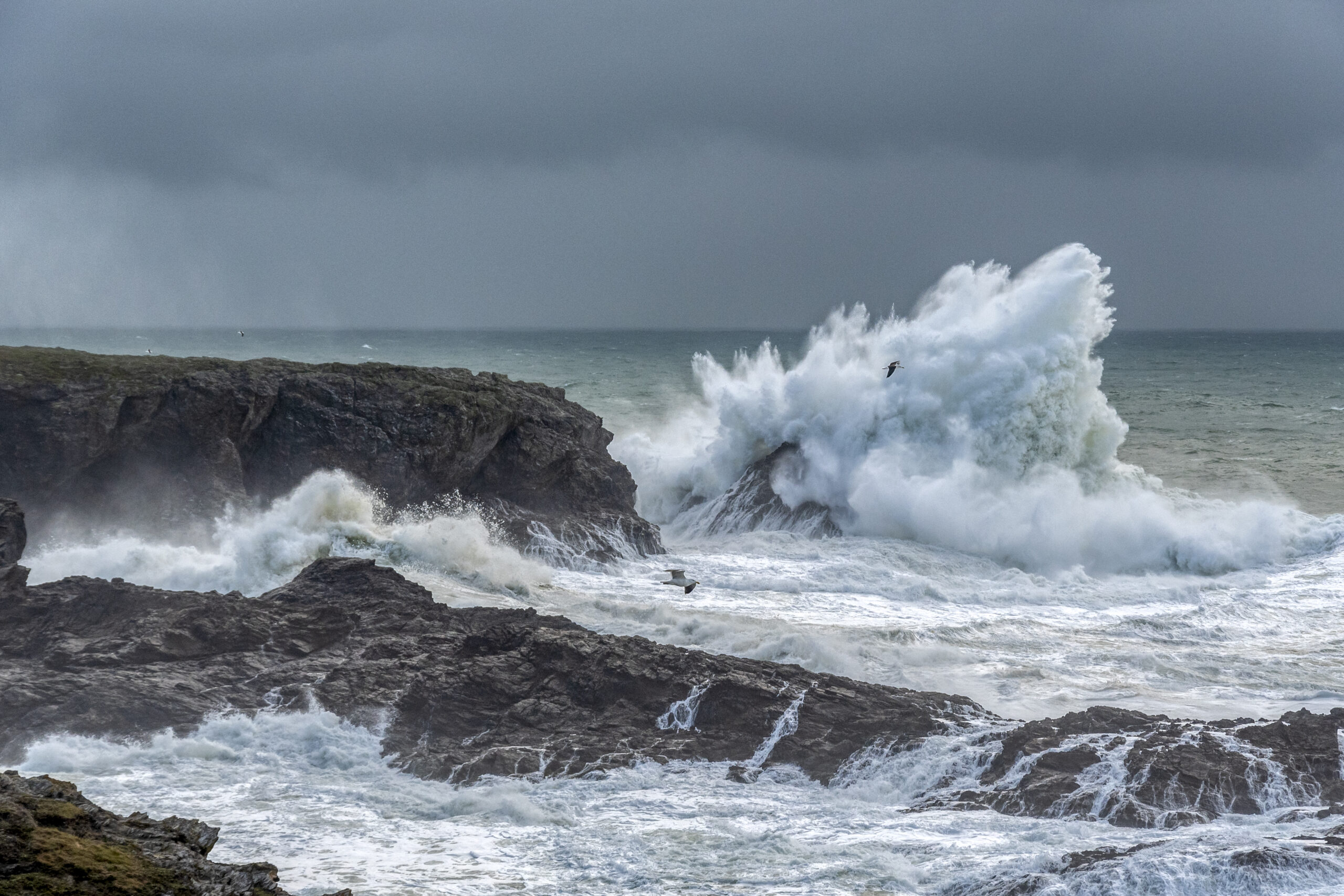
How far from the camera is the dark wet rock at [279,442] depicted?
2142 cm

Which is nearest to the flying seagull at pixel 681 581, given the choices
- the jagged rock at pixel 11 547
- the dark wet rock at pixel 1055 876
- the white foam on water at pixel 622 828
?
the white foam on water at pixel 622 828

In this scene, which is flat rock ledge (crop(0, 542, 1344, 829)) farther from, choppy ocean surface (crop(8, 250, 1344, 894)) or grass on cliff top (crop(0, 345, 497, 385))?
grass on cliff top (crop(0, 345, 497, 385))

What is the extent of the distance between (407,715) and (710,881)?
457cm

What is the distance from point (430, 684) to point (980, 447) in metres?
18.9

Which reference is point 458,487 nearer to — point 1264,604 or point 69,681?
point 69,681

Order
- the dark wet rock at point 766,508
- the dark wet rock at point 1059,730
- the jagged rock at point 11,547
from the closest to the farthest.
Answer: the dark wet rock at point 1059,730 < the jagged rock at point 11,547 < the dark wet rock at point 766,508

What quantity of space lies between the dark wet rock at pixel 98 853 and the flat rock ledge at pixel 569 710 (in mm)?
4702

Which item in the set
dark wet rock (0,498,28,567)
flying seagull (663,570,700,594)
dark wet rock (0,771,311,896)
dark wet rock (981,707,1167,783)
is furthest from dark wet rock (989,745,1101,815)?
dark wet rock (0,498,28,567)

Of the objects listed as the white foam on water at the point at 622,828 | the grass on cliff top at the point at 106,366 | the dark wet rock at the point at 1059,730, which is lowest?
the white foam on water at the point at 622,828

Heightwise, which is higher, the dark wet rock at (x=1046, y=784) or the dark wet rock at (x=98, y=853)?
the dark wet rock at (x=98, y=853)

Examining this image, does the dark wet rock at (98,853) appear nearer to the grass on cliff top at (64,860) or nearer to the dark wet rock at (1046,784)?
the grass on cliff top at (64,860)

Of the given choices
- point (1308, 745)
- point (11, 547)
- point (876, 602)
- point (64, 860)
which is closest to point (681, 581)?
point (1308, 745)

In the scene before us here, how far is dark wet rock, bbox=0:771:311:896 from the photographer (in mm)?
6094

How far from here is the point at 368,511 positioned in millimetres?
22469
